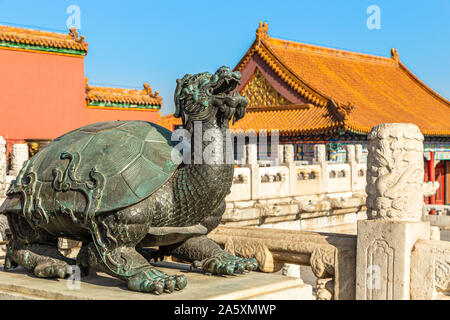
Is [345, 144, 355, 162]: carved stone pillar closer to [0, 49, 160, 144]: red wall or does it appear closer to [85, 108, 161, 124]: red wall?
[85, 108, 161, 124]: red wall

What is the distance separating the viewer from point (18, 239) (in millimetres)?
3717

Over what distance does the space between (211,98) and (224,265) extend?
3.36 feet

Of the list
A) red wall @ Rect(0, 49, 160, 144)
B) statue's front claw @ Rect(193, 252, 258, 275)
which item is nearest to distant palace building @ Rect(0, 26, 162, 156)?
red wall @ Rect(0, 49, 160, 144)

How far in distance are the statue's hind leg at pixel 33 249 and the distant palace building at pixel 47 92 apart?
1066cm

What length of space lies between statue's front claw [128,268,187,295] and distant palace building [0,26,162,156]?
11491 mm

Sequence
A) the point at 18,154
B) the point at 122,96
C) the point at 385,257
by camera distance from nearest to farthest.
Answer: the point at 385,257 < the point at 18,154 < the point at 122,96

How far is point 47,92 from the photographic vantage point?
15.1m

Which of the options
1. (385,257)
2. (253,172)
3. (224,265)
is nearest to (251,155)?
(253,172)

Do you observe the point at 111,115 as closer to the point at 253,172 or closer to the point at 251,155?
the point at 251,155

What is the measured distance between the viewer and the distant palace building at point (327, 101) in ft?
54.1

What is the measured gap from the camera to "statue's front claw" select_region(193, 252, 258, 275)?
353 centimetres

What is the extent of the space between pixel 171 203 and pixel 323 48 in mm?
18894

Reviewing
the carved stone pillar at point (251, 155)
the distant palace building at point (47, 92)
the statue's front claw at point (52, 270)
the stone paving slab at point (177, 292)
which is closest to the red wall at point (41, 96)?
the distant palace building at point (47, 92)

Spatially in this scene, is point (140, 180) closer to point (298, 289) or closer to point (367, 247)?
point (298, 289)
